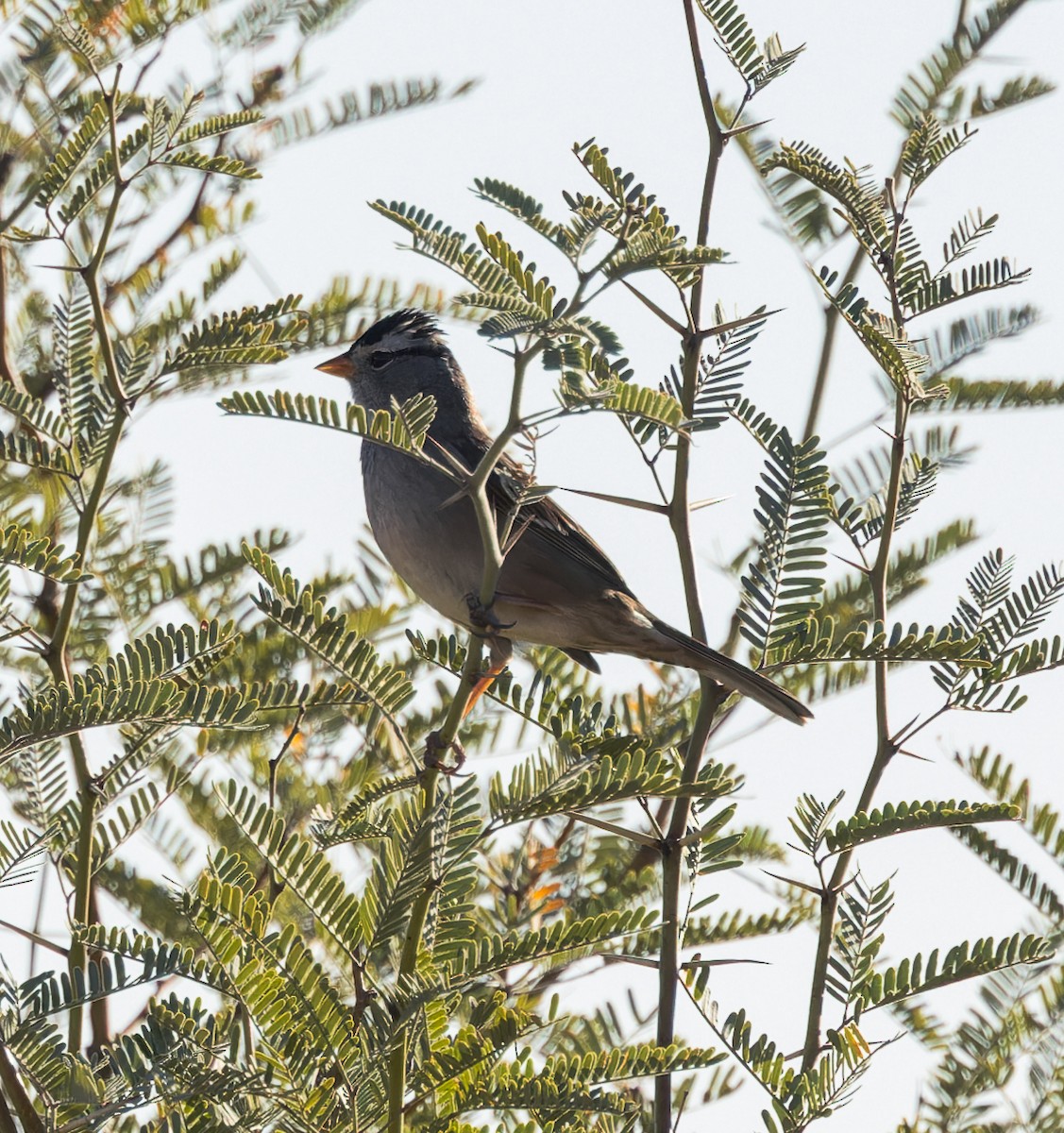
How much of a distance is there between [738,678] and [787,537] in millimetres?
824

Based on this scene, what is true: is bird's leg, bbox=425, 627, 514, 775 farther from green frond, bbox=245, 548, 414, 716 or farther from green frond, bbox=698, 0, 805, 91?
green frond, bbox=698, 0, 805, 91

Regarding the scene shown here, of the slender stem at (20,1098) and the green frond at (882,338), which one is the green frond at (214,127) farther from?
the slender stem at (20,1098)

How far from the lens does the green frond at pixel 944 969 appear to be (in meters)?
2.47

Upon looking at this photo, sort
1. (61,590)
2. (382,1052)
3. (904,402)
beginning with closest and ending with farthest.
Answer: (382,1052), (904,402), (61,590)

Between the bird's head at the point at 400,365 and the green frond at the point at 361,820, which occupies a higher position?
the bird's head at the point at 400,365

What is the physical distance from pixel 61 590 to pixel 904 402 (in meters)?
2.05

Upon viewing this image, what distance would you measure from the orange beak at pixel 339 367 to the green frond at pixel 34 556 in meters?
3.25

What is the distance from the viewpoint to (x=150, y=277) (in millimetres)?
4203

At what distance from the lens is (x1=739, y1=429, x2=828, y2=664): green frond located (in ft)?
9.12

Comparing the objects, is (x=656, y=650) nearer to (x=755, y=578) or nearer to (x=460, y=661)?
(x=460, y=661)

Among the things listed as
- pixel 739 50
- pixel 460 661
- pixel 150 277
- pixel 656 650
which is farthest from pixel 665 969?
pixel 150 277

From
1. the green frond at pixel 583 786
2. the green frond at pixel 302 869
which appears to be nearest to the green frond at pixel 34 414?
the green frond at pixel 302 869

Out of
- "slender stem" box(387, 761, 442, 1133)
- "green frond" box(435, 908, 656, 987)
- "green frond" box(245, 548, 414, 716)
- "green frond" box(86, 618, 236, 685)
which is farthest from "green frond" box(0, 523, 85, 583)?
"green frond" box(435, 908, 656, 987)

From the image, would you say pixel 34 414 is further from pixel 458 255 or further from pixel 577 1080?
pixel 577 1080
